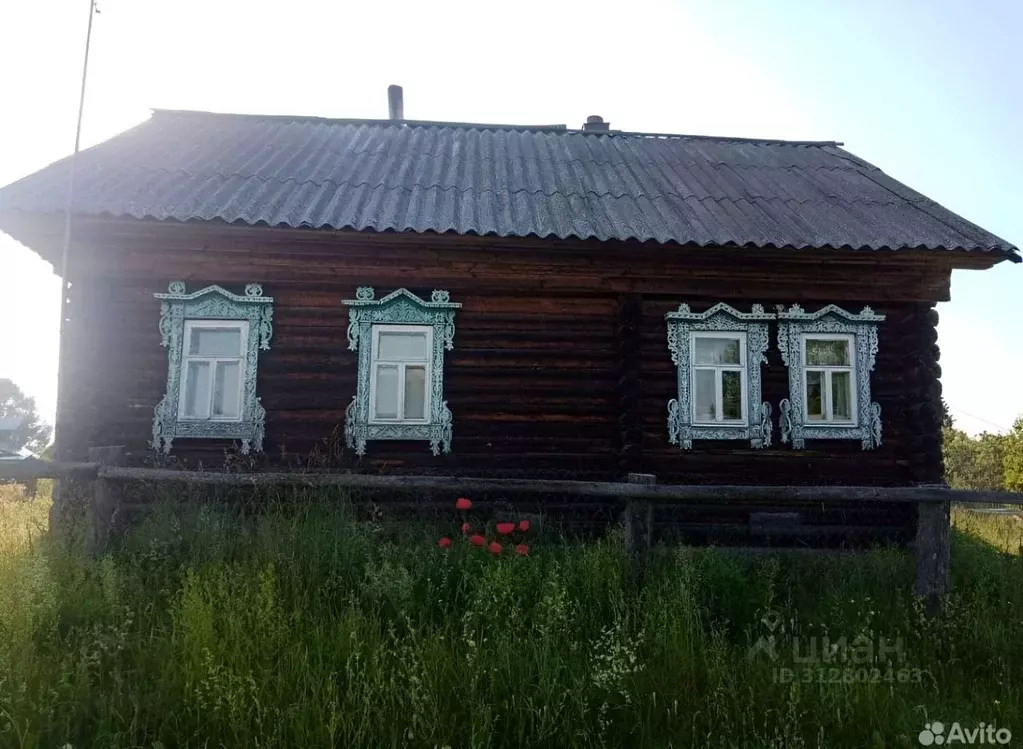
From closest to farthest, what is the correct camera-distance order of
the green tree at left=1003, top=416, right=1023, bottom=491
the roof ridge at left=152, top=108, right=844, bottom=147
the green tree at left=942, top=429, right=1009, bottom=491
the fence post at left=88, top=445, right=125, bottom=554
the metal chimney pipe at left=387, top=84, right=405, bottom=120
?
the fence post at left=88, top=445, right=125, bottom=554 → the roof ridge at left=152, top=108, right=844, bottom=147 → the metal chimney pipe at left=387, top=84, right=405, bottom=120 → the green tree at left=1003, top=416, right=1023, bottom=491 → the green tree at left=942, top=429, right=1009, bottom=491

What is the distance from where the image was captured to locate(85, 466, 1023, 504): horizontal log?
4.19 m

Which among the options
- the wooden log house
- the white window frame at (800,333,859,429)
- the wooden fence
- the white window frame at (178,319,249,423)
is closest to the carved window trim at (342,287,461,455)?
the wooden log house

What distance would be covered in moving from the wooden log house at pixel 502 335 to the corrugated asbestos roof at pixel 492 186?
0.22ft

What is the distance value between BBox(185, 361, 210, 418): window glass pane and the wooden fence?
6.22 ft

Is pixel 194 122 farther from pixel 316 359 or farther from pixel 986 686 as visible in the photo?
pixel 986 686

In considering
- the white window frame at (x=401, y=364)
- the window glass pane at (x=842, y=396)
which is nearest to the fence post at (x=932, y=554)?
the window glass pane at (x=842, y=396)

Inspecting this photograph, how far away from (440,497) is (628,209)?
3.94 m

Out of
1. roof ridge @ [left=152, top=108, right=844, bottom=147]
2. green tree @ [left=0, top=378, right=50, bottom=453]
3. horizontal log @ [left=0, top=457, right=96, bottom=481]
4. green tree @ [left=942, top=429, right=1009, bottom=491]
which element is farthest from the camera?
green tree @ [left=0, top=378, right=50, bottom=453]

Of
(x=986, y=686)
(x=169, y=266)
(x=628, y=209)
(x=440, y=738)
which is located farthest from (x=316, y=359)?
(x=986, y=686)

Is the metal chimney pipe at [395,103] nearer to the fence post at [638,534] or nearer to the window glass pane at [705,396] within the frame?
the window glass pane at [705,396]

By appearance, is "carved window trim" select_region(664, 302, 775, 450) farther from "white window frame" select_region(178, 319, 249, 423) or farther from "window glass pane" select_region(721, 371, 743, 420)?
"white window frame" select_region(178, 319, 249, 423)

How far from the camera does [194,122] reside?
9.51 meters

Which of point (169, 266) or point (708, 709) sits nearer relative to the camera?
point (708, 709)

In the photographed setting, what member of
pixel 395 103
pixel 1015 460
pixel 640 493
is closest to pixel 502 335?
pixel 640 493
